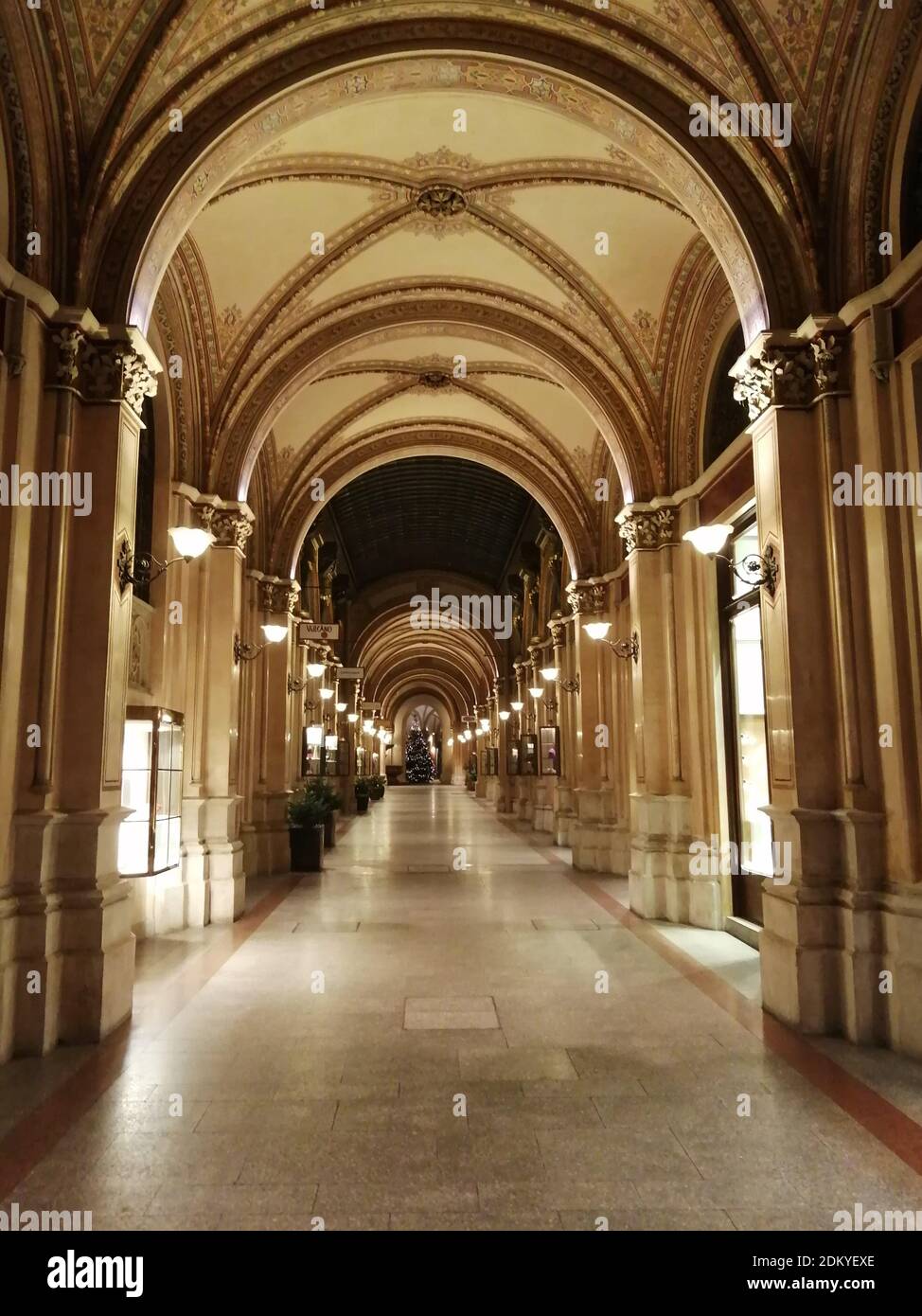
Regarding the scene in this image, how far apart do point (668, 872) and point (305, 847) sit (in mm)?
6465

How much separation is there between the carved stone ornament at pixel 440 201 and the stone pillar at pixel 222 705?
3.96 metres

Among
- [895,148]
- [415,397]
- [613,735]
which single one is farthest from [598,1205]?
[415,397]

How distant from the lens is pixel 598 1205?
132 inches

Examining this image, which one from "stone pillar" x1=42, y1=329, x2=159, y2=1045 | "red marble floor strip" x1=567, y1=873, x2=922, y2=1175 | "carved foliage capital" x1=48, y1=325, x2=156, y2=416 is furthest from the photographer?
"carved foliage capital" x1=48, y1=325, x2=156, y2=416

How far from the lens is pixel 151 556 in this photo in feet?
25.7

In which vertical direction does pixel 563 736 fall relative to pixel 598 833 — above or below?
above

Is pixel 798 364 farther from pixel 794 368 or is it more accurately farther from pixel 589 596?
pixel 589 596

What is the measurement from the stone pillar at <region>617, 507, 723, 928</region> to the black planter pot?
5.68 m

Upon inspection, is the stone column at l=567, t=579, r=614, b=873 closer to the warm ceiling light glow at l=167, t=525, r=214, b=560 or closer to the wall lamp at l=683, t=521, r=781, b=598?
the wall lamp at l=683, t=521, r=781, b=598

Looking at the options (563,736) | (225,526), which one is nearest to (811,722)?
(225,526)

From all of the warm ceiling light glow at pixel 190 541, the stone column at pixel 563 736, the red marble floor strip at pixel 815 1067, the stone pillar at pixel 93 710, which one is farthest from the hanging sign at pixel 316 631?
the red marble floor strip at pixel 815 1067

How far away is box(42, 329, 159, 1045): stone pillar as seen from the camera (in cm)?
547

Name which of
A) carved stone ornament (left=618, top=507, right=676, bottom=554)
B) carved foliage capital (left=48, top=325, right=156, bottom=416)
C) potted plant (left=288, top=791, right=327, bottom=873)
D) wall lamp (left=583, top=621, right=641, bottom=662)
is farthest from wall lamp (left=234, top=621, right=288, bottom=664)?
carved stone ornament (left=618, top=507, right=676, bottom=554)
